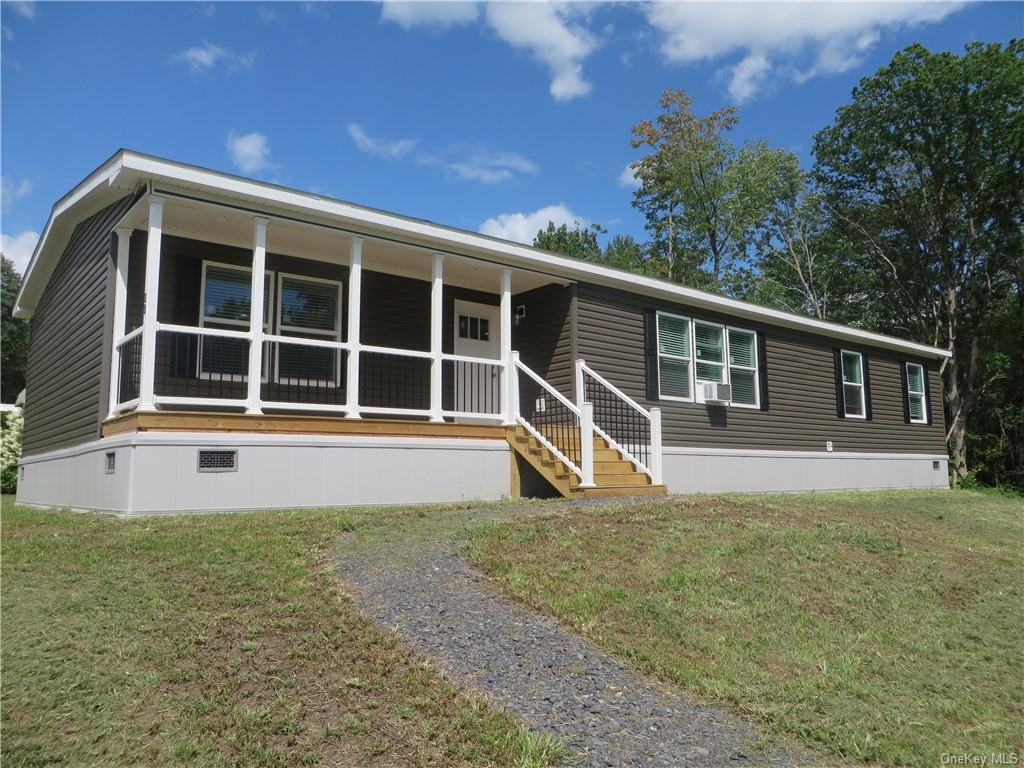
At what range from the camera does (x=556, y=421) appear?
1113 centimetres

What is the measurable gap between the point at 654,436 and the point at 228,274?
20.4ft

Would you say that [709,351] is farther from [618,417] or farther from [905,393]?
[905,393]

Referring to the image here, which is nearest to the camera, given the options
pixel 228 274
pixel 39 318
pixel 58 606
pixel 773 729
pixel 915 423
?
pixel 773 729

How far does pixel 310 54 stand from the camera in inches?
547

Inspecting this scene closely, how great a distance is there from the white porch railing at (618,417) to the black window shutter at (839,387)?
671 centimetres

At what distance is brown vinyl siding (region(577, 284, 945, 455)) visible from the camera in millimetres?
11914

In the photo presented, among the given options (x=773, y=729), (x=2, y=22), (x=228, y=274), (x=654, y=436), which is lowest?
(x=773, y=729)

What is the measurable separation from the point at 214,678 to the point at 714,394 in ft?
35.6

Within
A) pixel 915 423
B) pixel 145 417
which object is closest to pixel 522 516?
pixel 145 417

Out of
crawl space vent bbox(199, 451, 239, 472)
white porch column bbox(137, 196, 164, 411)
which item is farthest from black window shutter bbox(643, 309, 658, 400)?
white porch column bbox(137, 196, 164, 411)

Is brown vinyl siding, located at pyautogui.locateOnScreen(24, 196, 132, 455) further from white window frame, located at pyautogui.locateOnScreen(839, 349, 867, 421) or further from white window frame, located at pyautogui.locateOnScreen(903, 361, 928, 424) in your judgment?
white window frame, located at pyautogui.locateOnScreen(903, 361, 928, 424)

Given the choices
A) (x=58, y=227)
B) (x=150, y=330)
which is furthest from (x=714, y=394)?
(x=58, y=227)

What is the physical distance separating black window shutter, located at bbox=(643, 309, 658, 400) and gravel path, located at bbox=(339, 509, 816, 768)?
24.1 feet

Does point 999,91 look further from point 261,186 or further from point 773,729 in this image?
point 773,729
